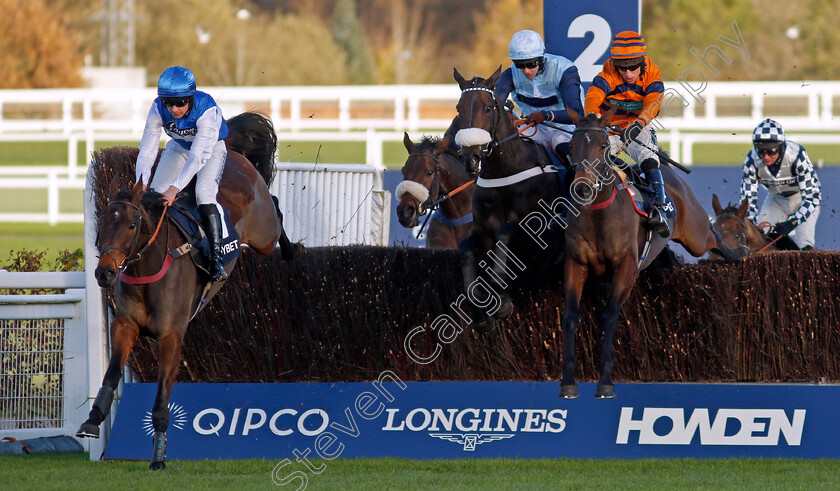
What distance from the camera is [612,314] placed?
5.53 m

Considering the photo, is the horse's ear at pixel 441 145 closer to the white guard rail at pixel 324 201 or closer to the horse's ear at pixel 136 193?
the white guard rail at pixel 324 201

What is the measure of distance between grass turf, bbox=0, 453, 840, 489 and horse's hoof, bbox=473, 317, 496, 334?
0.78 m

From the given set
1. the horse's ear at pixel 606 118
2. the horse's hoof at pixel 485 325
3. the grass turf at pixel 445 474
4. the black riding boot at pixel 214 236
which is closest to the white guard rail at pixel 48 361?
the grass turf at pixel 445 474

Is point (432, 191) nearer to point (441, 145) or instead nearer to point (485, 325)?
point (441, 145)

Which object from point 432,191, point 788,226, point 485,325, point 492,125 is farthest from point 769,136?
Answer: point 485,325

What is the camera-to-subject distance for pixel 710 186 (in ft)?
35.3

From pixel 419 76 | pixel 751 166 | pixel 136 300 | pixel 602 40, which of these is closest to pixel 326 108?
pixel 419 76

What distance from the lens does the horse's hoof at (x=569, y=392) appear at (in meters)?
5.27

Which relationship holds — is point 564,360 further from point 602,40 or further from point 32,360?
point 32,360

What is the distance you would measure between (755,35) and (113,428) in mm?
24449

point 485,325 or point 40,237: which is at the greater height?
point 485,325

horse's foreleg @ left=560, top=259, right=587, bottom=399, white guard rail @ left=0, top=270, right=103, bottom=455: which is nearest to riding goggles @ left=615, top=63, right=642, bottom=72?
horse's foreleg @ left=560, top=259, right=587, bottom=399

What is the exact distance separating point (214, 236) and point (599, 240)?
1.92 m

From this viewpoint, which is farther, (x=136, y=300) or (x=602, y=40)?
(x=602, y=40)
